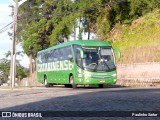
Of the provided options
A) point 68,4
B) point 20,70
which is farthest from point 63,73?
point 20,70

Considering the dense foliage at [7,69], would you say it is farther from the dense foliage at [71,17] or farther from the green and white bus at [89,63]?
the green and white bus at [89,63]

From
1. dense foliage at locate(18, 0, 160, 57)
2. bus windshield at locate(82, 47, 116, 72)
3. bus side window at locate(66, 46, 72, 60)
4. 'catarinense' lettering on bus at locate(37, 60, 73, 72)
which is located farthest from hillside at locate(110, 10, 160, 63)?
bus side window at locate(66, 46, 72, 60)

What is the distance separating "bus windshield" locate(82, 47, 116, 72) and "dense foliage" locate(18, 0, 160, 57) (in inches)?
625

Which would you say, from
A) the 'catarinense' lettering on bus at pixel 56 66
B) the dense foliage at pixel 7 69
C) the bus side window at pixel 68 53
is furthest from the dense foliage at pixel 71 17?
the dense foliage at pixel 7 69

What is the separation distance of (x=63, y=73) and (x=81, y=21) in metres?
27.0

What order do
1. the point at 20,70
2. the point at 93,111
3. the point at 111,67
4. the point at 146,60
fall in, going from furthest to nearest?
1. the point at 20,70
2. the point at 146,60
3. the point at 111,67
4. the point at 93,111

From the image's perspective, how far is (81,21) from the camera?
55.9 m

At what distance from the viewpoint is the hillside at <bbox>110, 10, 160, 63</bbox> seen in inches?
1454

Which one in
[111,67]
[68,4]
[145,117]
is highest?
[68,4]

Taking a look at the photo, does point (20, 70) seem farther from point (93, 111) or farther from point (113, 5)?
point (93, 111)

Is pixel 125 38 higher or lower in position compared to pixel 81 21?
lower

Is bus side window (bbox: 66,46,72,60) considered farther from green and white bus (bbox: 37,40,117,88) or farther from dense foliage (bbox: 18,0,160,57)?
dense foliage (bbox: 18,0,160,57)

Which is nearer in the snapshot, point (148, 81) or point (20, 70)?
point (148, 81)

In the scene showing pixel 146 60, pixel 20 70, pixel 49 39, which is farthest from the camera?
pixel 20 70
